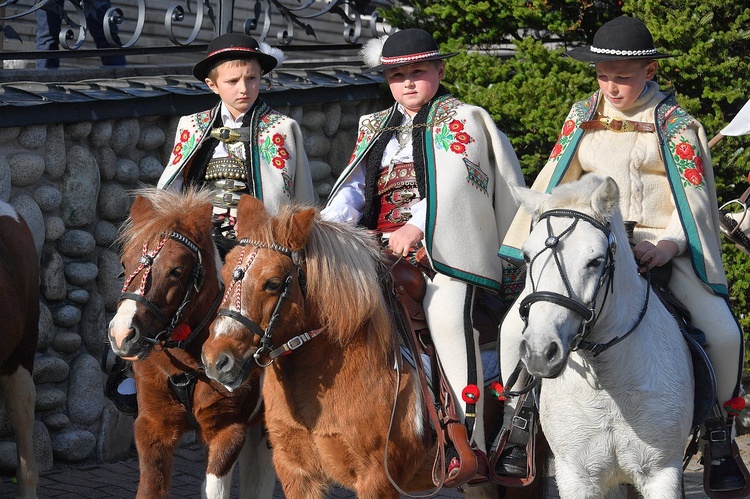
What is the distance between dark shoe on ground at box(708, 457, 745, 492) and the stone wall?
3870mm

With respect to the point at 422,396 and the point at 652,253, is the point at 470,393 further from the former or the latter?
the point at 652,253

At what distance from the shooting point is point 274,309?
4.34 meters

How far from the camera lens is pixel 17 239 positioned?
6.09 m

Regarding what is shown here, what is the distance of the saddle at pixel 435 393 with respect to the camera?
186 inches

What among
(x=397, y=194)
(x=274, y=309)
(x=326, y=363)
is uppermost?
(x=397, y=194)

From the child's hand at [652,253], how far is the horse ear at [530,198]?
0.69 metres

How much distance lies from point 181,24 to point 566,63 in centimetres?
608

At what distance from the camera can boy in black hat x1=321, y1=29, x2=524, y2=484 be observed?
4.97 m

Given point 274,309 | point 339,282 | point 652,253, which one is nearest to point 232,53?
point 339,282

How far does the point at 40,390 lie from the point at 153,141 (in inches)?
69.8

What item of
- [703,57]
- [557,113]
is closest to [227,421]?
[557,113]

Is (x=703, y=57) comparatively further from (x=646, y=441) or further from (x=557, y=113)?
(x=646, y=441)

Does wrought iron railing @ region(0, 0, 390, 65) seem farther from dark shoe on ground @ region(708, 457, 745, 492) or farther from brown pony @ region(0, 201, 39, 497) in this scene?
dark shoe on ground @ region(708, 457, 745, 492)

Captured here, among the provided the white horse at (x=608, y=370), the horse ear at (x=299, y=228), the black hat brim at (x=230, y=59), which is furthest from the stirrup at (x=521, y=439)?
the black hat brim at (x=230, y=59)
